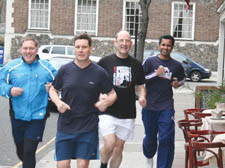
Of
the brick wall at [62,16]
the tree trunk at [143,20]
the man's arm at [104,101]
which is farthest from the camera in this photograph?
the brick wall at [62,16]

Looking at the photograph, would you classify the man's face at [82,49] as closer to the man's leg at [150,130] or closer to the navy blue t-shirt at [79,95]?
the navy blue t-shirt at [79,95]

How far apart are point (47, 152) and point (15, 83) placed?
3.26 meters

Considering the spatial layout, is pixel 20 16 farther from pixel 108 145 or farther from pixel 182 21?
pixel 108 145

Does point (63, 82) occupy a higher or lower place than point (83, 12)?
lower

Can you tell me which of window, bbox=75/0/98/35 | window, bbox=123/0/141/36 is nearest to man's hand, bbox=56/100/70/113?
window, bbox=123/0/141/36

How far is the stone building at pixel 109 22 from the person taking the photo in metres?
34.5

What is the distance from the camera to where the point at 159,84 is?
705cm

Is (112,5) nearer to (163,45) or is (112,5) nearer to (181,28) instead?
(181,28)

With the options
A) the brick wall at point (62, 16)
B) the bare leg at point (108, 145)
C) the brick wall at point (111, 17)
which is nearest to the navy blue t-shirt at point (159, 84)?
the bare leg at point (108, 145)

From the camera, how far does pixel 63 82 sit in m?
5.38

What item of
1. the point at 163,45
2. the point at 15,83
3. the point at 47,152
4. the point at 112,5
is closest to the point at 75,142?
the point at 15,83

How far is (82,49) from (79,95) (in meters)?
0.49

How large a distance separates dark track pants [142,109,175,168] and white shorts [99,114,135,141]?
0.57 meters

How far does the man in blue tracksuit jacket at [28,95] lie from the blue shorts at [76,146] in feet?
2.32
